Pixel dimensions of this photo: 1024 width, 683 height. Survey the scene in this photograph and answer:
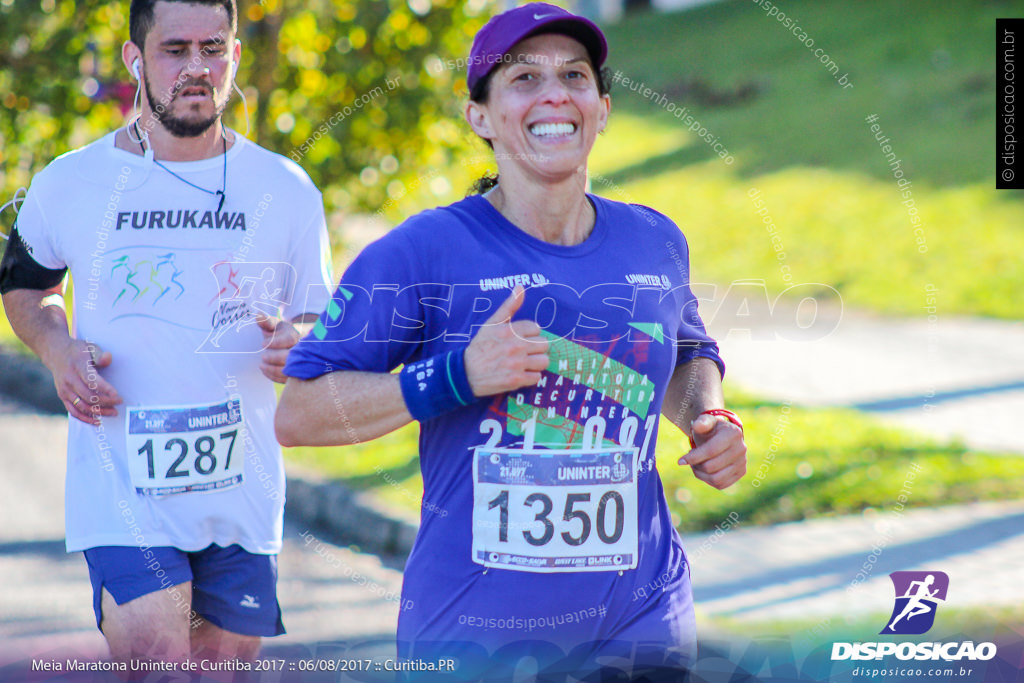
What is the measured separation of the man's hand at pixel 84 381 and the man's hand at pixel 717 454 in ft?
4.78

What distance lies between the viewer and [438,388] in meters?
2.09

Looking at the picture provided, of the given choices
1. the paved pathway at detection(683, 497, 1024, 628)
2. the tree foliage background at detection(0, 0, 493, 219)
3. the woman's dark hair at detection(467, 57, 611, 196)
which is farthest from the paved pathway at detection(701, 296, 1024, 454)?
the woman's dark hair at detection(467, 57, 611, 196)

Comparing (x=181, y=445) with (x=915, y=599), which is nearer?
(x=181, y=445)

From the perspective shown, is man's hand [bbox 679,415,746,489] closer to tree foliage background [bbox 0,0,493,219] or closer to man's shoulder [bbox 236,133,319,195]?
man's shoulder [bbox 236,133,319,195]

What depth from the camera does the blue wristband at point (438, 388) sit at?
2082mm

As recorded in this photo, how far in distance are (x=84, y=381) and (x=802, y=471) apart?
436cm

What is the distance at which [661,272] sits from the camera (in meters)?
2.48

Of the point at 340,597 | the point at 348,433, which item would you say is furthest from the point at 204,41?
the point at 340,597

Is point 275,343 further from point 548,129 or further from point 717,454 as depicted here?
point 717,454

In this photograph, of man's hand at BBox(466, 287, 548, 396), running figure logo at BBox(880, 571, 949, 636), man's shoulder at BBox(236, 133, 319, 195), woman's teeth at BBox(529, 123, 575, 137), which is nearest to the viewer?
man's hand at BBox(466, 287, 548, 396)

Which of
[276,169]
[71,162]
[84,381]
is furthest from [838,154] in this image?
[84,381]

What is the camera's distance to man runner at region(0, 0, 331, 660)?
2906mm

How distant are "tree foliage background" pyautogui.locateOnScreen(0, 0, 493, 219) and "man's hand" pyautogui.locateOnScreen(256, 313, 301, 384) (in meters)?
2.92

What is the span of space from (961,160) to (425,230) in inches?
580
